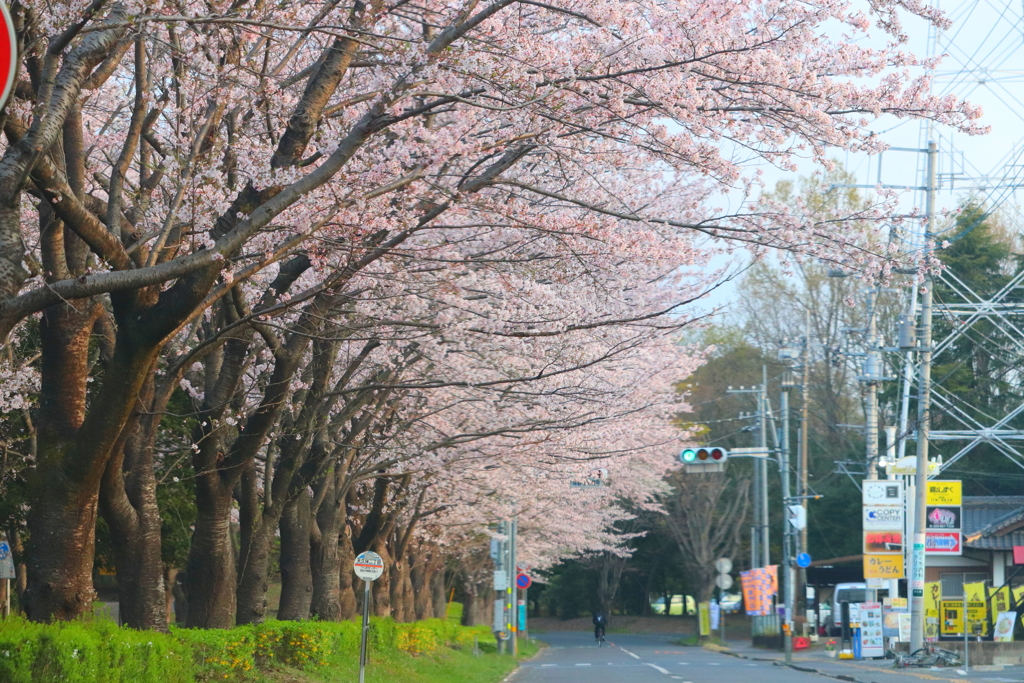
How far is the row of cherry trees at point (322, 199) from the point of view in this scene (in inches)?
314

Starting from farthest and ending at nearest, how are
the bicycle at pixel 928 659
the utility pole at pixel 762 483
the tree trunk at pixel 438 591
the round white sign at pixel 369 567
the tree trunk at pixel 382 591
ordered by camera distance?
the tree trunk at pixel 438 591
the utility pole at pixel 762 483
the tree trunk at pixel 382 591
the bicycle at pixel 928 659
the round white sign at pixel 369 567

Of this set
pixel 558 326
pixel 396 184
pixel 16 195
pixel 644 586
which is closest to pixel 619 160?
pixel 396 184

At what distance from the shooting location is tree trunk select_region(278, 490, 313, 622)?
1675 cm

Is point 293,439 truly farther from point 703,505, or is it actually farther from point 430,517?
point 703,505

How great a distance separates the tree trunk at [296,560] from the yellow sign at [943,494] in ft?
50.7

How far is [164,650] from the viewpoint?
32.0ft

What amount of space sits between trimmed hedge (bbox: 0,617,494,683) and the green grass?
0.23 metres

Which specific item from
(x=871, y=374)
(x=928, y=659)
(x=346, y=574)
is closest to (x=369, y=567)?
(x=346, y=574)

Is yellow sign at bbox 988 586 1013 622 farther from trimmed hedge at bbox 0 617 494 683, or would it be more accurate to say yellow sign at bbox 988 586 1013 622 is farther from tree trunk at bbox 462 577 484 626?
tree trunk at bbox 462 577 484 626

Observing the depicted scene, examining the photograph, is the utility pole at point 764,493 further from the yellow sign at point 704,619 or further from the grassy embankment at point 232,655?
the grassy embankment at point 232,655

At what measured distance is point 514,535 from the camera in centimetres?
→ 3300

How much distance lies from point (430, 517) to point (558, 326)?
17917 mm

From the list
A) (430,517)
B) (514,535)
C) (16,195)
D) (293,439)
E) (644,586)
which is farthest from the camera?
(644,586)

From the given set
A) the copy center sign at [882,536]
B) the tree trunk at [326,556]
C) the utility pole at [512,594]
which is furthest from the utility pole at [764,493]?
the tree trunk at [326,556]
